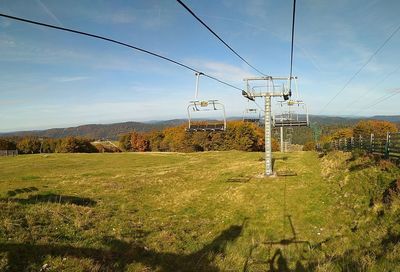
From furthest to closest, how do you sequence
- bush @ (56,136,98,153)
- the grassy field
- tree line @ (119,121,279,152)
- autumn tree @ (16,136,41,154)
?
autumn tree @ (16,136,41,154) < bush @ (56,136,98,153) < tree line @ (119,121,279,152) < the grassy field

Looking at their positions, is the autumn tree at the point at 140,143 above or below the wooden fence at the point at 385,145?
below

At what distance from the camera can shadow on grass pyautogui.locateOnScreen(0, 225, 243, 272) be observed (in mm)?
9641

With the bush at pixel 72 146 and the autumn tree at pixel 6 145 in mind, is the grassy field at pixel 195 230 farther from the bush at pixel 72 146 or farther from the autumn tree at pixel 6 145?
the autumn tree at pixel 6 145

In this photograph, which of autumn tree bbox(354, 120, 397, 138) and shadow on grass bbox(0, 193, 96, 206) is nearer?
shadow on grass bbox(0, 193, 96, 206)

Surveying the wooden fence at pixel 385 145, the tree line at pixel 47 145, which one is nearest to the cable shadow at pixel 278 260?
the wooden fence at pixel 385 145

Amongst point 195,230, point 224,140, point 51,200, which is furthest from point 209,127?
point 224,140

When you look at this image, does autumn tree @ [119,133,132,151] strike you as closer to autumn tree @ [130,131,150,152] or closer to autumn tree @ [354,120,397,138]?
autumn tree @ [130,131,150,152]

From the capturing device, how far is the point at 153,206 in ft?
76.6

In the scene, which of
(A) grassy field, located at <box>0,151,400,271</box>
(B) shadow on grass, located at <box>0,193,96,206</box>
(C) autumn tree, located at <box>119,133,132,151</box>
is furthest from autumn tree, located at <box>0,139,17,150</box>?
(B) shadow on grass, located at <box>0,193,96,206</box>

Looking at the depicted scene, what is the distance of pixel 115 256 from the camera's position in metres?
10.9

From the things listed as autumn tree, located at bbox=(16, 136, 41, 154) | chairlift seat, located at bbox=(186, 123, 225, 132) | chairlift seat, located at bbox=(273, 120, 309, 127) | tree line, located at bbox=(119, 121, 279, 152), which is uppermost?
chairlift seat, located at bbox=(273, 120, 309, 127)

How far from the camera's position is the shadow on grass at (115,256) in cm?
964

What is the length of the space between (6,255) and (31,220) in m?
3.96

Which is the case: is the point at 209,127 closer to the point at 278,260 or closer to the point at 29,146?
the point at 278,260
